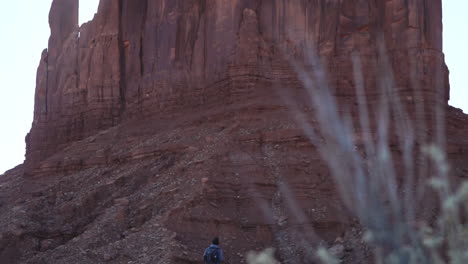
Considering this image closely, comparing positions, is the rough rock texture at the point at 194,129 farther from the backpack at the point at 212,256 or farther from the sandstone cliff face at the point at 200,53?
the backpack at the point at 212,256

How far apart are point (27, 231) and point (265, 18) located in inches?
573

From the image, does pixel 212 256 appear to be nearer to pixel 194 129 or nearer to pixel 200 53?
pixel 194 129

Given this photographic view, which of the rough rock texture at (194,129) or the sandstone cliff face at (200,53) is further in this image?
the sandstone cliff face at (200,53)

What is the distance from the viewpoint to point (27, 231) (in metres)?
39.0

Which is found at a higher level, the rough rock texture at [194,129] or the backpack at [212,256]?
the rough rock texture at [194,129]

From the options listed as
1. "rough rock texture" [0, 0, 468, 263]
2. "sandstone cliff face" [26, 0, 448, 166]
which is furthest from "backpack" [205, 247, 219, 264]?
"sandstone cliff face" [26, 0, 448, 166]

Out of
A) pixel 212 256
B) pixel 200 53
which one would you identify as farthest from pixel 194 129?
pixel 212 256

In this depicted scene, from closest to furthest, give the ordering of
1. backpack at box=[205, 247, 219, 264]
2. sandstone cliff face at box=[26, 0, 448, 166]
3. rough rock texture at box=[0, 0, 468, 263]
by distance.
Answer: backpack at box=[205, 247, 219, 264], rough rock texture at box=[0, 0, 468, 263], sandstone cliff face at box=[26, 0, 448, 166]

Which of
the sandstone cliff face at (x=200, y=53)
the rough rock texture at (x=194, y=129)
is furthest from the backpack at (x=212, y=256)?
the sandstone cliff face at (x=200, y=53)

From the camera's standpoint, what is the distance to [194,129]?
137 feet

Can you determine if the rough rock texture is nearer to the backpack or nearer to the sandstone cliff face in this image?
the sandstone cliff face

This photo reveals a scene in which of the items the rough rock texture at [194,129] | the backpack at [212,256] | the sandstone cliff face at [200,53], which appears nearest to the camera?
the backpack at [212,256]

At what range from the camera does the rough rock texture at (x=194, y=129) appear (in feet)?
108

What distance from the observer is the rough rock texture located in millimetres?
33031
